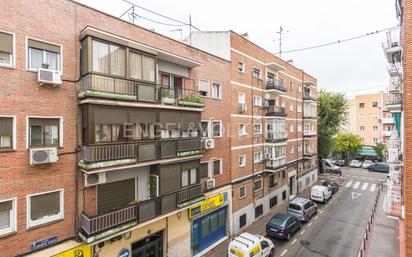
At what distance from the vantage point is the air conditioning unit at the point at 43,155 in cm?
748

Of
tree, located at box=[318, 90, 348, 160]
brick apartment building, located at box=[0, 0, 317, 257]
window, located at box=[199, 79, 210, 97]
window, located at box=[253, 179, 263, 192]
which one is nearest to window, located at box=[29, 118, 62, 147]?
brick apartment building, located at box=[0, 0, 317, 257]

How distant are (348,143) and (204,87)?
136 feet

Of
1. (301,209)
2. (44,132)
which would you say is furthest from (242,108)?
(44,132)

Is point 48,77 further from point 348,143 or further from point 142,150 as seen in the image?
point 348,143

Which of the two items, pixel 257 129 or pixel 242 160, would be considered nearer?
pixel 242 160

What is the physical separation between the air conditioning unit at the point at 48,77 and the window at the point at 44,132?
1364 millimetres

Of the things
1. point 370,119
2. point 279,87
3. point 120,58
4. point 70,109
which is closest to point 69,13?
point 120,58

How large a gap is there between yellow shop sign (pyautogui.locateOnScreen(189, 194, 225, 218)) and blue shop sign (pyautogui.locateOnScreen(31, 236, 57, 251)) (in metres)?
6.92

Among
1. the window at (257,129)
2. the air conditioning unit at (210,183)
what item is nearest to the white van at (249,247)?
the air conditioning unit at (210,183)

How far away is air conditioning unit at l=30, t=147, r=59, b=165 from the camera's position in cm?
748

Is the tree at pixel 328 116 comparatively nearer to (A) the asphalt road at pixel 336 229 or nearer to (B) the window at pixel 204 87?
(A) the asphalt road at pixel 336 229

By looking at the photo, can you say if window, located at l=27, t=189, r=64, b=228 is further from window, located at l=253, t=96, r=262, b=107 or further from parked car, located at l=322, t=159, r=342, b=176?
parked car, located at l=322, t=159, r=342, b=176

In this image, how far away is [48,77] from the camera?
25.5ft

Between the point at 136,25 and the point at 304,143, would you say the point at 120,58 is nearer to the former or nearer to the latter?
the point at 136,25
